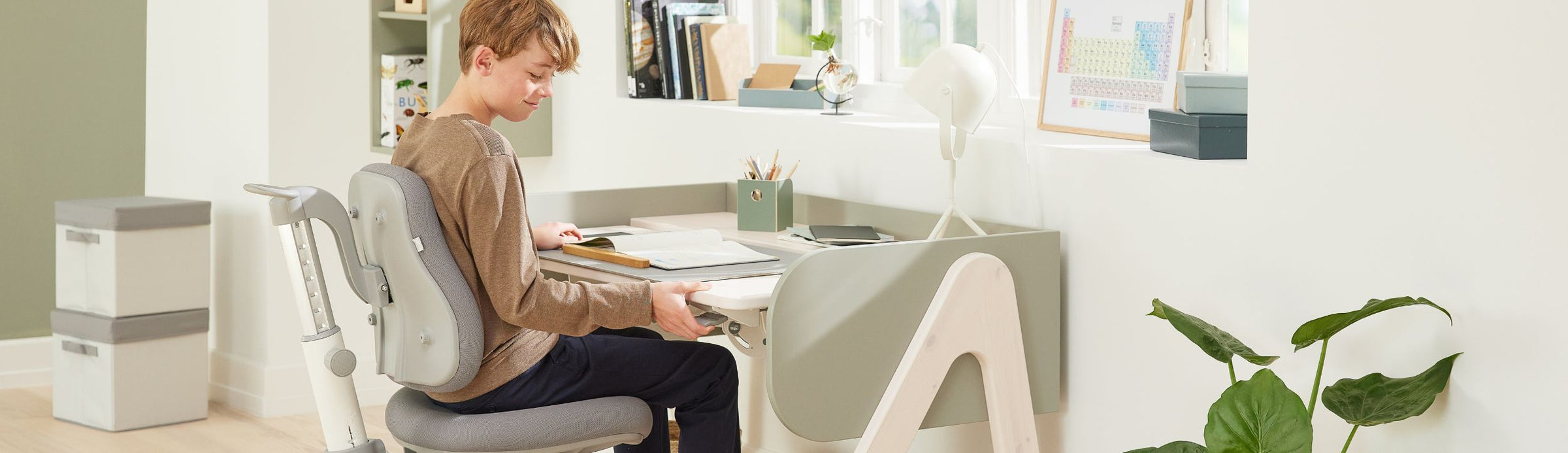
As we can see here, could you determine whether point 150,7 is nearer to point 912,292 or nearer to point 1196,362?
point 912,292

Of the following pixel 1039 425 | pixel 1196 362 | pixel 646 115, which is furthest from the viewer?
pixel 646 115

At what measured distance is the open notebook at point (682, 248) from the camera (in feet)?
7.66

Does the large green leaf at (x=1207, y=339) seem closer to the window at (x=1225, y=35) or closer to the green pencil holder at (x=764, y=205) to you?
the window at (x=1225, y=35)

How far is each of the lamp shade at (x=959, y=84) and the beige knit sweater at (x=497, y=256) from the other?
23.9 inches

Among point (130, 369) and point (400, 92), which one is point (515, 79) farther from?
point (130, 369)

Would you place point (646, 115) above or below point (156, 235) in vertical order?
above

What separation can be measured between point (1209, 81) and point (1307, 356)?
16.1 inches

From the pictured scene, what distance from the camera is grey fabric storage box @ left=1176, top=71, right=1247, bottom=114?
2133 mm

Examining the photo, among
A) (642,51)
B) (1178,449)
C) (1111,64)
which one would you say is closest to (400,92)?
(642,51)

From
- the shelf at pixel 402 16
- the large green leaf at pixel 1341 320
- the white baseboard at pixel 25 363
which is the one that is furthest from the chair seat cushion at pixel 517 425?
the white baseboard at pixel 25 363

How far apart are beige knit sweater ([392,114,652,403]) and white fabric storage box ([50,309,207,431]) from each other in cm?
196

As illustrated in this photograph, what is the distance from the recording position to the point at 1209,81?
214cm

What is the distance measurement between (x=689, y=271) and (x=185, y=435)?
202 cm

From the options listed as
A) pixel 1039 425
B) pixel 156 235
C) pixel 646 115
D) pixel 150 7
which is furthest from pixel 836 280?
pixel 150 7
